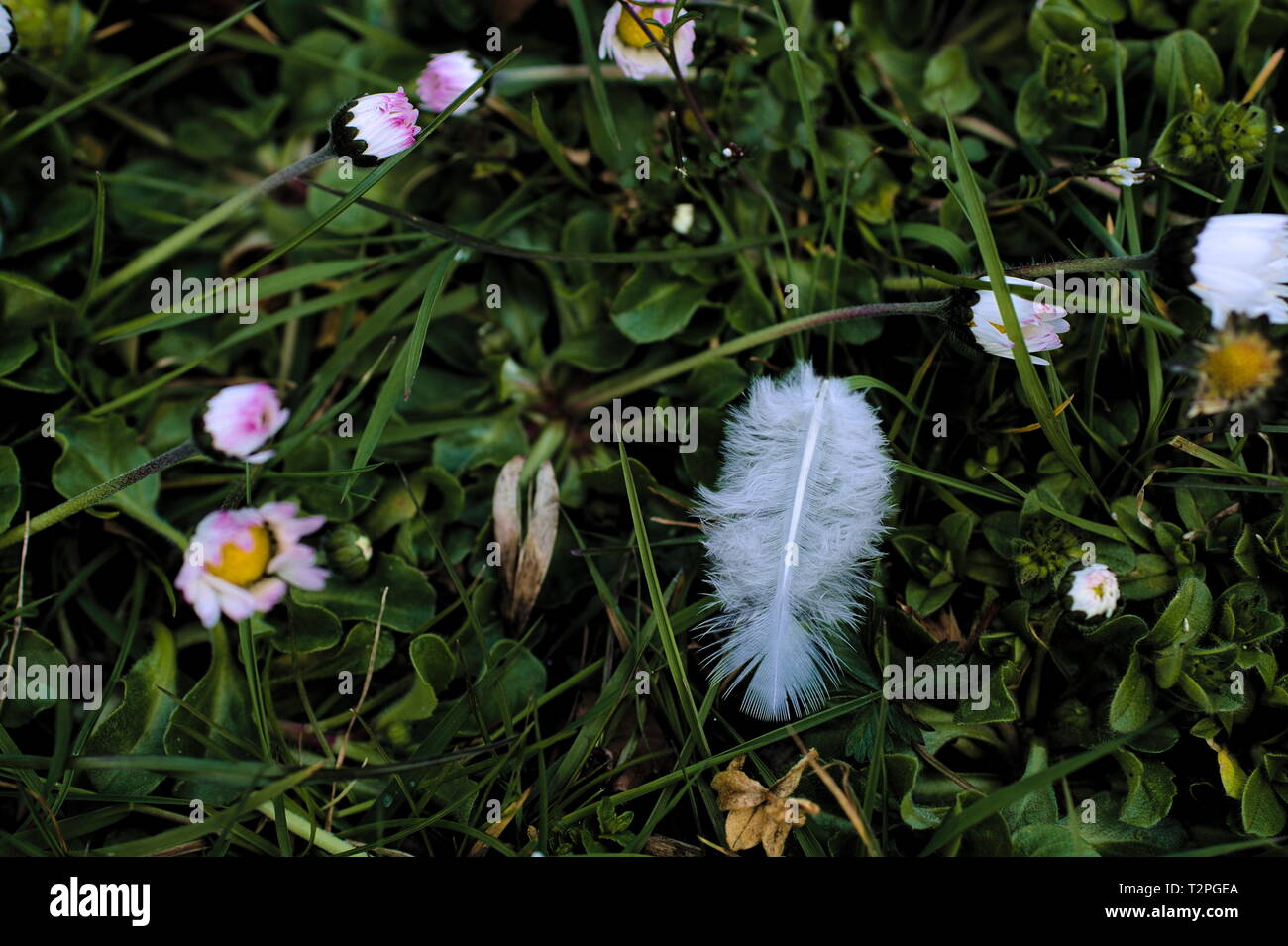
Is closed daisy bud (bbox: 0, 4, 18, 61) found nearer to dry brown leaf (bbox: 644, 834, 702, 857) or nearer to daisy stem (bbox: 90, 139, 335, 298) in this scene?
daisy stem (bbox: 90, 139, 335, 298)

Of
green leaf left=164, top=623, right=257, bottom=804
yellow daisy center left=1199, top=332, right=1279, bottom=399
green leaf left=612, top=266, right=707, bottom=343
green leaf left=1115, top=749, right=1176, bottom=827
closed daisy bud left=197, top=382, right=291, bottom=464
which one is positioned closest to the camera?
yellow daisy center left=1199, top=332, right=1279, bottom=399

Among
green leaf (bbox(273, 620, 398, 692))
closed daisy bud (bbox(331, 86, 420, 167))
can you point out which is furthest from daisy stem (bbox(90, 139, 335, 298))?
green leaf (bbox(273, 620, 398, 692))

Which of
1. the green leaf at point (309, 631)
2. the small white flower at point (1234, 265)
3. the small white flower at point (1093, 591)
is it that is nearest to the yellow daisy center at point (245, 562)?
the green leaf at point (309, 631)

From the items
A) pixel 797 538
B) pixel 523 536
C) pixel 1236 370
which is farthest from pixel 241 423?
pixel 1236 370

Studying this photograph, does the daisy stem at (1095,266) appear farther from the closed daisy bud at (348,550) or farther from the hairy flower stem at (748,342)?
the closed daisy bud at (348,550)
